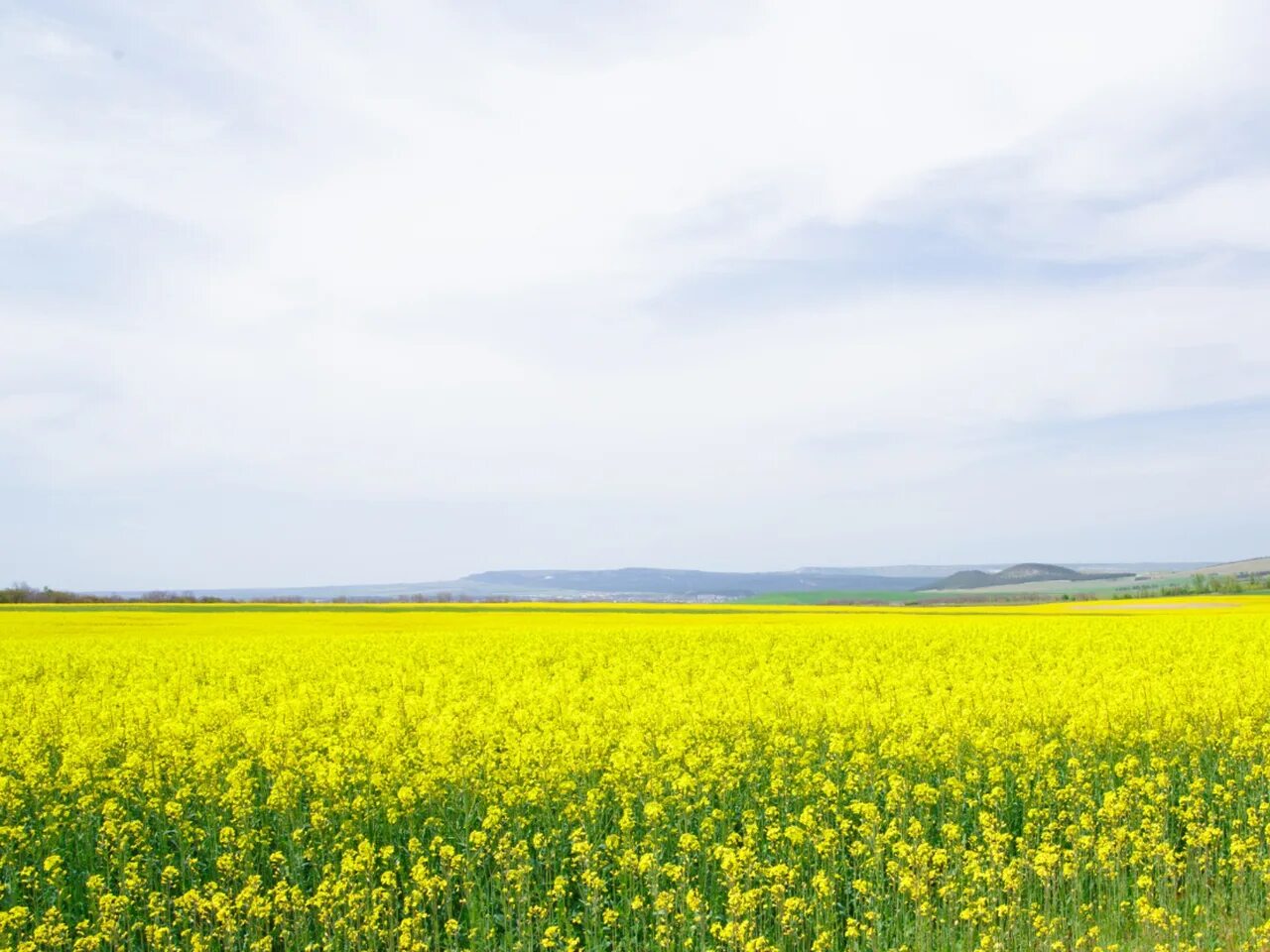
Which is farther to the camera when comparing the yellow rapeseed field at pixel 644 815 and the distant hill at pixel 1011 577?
the distant hill at pixel 1011 577

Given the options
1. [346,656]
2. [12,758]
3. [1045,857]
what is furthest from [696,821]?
[346,656]

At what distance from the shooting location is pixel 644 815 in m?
9.27

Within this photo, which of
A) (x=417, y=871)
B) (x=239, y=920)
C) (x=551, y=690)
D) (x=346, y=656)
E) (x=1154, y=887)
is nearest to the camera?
(x=417, y=871)

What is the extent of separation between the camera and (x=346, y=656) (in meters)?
21.7

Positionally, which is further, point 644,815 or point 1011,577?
point 1011,577

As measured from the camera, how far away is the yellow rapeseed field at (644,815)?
7.36 m

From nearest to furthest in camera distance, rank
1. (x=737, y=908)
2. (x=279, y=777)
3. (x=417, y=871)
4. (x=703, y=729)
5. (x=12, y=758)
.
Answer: (x=737, y=908) < (x=417, y=871) < (x=279, y=777) < (x=12, y=758) < (x=703, y=729)

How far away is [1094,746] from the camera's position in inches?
451

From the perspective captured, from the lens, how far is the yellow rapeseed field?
7359 mm

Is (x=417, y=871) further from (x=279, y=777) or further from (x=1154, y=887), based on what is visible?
(x=1154, y=887)

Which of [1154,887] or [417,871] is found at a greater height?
[417,871]

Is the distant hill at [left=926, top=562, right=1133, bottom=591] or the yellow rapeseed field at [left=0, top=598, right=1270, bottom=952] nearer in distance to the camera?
the yellow rapeseed field at [left=0, top=598, right=1270, bottom=952]

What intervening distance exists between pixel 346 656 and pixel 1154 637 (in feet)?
63.5

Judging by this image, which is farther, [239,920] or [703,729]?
[703,729]
